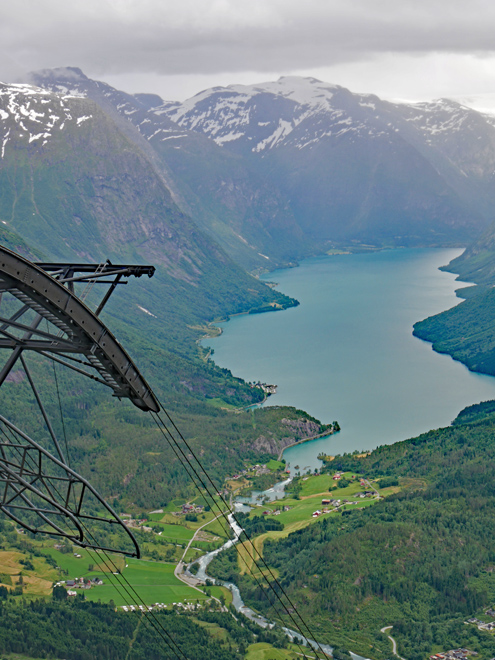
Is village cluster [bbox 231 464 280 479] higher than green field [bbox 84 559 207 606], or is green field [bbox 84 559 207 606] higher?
village cluster [bbox 231 464 280 479]

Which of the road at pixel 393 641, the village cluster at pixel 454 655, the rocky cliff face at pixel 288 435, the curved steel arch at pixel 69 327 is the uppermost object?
the rocky cliff face at pixel 288 435

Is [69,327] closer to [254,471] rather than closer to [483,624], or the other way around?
[483,624]

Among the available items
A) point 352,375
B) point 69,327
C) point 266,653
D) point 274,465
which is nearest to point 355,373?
point 352,375

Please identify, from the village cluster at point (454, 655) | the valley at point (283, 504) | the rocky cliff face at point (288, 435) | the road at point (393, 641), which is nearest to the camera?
the village cluster at point (454, 655)

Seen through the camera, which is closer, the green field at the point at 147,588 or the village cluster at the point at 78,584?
the village cluster at the point at 78,584

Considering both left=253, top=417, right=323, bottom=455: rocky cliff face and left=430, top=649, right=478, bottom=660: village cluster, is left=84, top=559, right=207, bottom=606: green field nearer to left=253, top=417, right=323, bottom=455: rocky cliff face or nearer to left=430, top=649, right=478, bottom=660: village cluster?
left=430, top=649, right=478, bottom=660: village cluster

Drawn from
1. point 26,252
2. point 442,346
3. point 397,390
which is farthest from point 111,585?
point 442,346

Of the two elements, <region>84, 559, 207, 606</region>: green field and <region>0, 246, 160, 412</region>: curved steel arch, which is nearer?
<region>0, 246, 160, 412</region>: curved steel arch

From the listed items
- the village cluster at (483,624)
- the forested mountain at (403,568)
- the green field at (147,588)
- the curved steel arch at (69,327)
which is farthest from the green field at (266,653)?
the curved steel arch at (69,327)

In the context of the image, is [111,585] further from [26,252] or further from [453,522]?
[26,252]

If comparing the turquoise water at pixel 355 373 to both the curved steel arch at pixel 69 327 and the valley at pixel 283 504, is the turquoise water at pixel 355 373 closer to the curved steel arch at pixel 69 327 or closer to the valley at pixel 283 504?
the valley at pixel 283 504

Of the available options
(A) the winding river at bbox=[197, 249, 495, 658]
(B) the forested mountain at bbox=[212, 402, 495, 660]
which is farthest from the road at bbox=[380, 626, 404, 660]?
(A) the winding river at bbox=[197, 249, 495, 658]
